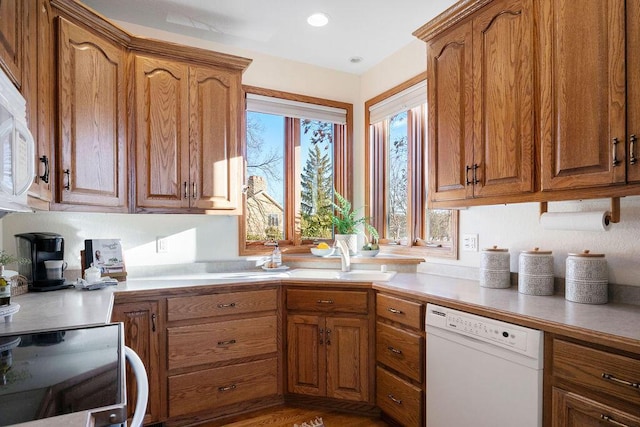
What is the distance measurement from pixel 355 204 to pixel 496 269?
1553 mm

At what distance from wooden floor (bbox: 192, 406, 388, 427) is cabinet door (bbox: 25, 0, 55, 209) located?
1594 mm

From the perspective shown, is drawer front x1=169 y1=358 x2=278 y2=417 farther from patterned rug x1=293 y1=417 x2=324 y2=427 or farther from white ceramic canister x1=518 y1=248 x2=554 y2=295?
white ceramic canister x1=518 y1=248 x2=554 y2=295

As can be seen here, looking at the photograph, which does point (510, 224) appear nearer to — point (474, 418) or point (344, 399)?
point (474, 418)

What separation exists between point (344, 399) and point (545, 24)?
227 cm

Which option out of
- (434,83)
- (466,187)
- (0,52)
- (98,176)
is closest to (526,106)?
(466,187)

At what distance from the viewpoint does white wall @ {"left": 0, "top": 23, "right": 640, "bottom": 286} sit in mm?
1704

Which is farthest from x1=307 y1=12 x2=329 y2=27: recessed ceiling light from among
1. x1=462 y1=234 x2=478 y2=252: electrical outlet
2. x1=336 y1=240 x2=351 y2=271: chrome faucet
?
x1=462 y1=234 x2=478 y2=252: electrical outlet

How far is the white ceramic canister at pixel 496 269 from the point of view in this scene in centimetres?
203

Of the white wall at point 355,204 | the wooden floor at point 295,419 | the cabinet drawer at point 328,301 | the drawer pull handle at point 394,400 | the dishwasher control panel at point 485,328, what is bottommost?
the wooden floor at point 295,419

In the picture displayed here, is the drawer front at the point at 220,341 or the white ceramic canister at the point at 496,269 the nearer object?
the white ceramic canister at the point at 496,269

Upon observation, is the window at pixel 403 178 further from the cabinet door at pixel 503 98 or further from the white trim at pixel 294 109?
the cabinet door at pixel 503 98

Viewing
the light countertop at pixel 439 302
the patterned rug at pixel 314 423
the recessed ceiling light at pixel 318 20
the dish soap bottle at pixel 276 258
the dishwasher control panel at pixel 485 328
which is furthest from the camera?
the dish soap bottle at pixel 276 258

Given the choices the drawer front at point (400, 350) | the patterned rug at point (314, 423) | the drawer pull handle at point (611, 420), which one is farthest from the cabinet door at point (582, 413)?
the patterned rug at point (314, 423)

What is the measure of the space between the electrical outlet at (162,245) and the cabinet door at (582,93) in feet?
7.65
